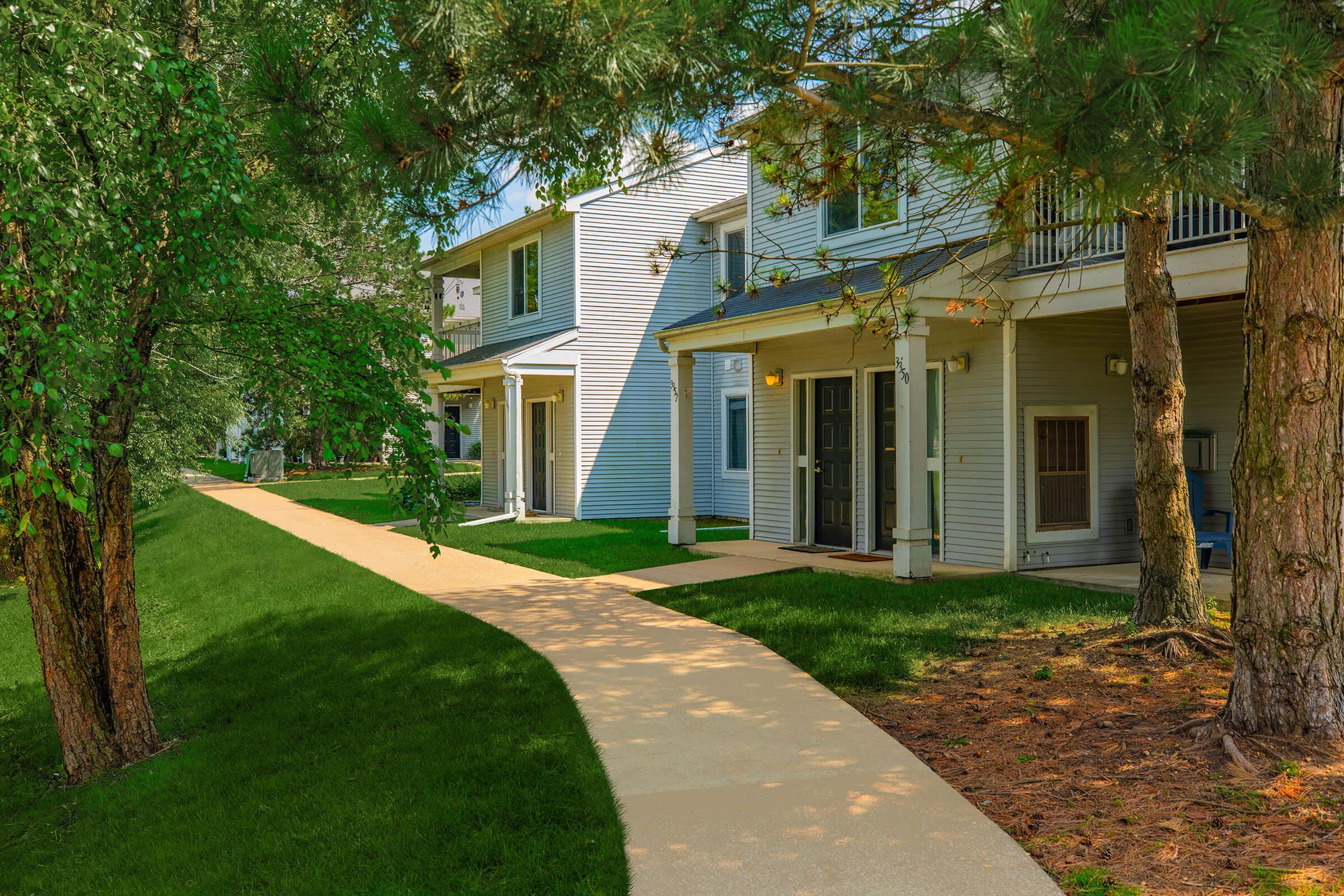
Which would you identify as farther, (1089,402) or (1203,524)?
(1089,402)

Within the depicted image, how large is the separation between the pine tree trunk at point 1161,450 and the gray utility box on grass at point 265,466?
28407 mm

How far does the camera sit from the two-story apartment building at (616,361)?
684 inches

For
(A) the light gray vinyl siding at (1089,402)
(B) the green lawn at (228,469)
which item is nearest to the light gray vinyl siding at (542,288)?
(A) the light gray vinyl siding at (1089,402)

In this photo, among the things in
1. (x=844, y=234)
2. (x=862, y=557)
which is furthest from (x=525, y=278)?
(x=862, y=557)

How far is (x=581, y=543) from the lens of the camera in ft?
46.0

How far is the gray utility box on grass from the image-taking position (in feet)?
102

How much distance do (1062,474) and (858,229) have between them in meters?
3.79

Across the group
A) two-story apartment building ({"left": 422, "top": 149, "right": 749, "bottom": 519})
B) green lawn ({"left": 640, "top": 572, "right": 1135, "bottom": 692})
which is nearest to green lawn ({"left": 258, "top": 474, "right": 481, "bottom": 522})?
two-story apartment building ({"left": 422, "top": 149, "right": 749, "bottom": 519})

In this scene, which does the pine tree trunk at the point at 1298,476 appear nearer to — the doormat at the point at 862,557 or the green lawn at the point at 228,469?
the doormat at the point at 862,557

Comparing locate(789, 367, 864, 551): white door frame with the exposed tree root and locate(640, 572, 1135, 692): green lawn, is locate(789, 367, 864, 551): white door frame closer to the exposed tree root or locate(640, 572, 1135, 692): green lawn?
locate(640, 572, 1135, 692): green lawn

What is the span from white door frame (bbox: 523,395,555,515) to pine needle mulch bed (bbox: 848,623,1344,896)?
12476mm

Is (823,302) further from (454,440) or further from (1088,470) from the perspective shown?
(454,440)

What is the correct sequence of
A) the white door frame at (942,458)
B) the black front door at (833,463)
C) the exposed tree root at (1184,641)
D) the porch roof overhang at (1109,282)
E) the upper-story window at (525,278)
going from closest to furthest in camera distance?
the exposed tree root at (1184,641)
the porch roof overhang at (1109,282)
the white door frame at (942,458)
the black front door at (833,463)
the upper-story window at (525,278)

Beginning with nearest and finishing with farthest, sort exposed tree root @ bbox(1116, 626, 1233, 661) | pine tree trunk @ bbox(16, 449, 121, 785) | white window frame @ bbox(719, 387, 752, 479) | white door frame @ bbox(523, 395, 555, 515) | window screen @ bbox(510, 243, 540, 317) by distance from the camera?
pine tree trunk @ bbox(16, 449, 121, 785) → exposed tree root @ bbox(1116, 626, 1233, 661) → white window frame @ bbox(719, 387, 752, 479) → white door frame @ bbox(523, 395, 555, 515) → window screen @ bbox(510, 243, 540, 317)
